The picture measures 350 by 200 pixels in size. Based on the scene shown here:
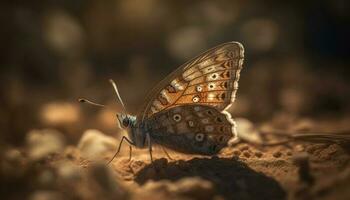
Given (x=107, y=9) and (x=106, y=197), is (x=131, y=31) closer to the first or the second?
(x=107, y=9)

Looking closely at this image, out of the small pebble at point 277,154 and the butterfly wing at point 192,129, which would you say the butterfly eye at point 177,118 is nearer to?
the butterfly wing at point 192,129

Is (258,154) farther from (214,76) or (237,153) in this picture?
(214,76)

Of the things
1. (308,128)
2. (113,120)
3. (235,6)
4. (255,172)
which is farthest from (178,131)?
(235,6)

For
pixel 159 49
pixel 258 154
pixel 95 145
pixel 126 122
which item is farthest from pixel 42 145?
pixel 159 49

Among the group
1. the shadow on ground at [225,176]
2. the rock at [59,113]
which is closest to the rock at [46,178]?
the shadow on ground at [225,176]

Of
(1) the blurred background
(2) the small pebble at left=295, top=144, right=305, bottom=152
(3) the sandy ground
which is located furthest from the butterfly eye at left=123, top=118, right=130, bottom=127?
(1) the blurred background

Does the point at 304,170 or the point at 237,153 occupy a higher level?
the point at 237,153
